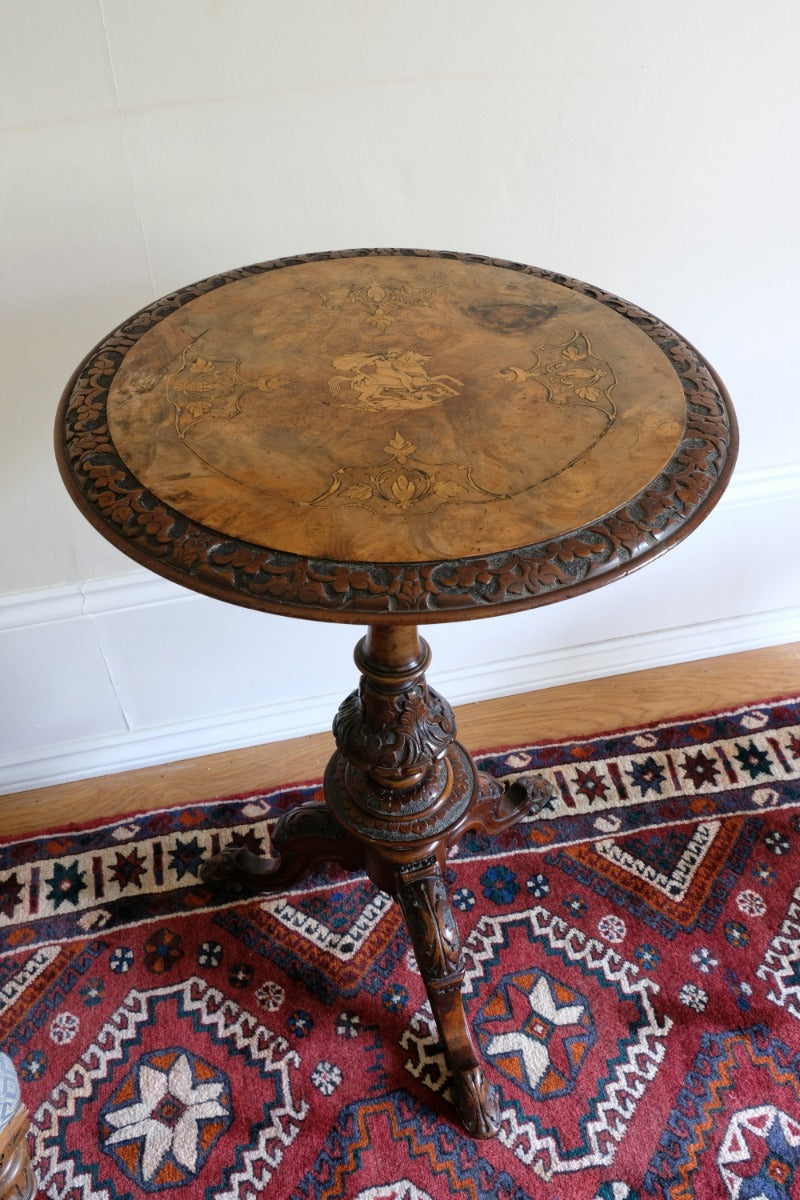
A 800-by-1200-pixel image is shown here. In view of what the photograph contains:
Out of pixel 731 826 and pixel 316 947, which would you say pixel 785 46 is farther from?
pixel 316 947

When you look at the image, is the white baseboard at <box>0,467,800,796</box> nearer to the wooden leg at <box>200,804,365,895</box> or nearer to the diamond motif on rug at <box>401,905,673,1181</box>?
the wooden leg at <box>200,804,365,895</box>

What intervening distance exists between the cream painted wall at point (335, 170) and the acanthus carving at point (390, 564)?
447 millimetres

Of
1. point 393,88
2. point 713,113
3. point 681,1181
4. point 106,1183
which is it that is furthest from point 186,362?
point 681,1181

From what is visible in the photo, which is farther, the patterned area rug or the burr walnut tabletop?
the patterned area rug

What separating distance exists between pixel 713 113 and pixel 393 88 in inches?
18.0

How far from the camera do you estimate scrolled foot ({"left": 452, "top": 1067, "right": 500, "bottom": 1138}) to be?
111 cm

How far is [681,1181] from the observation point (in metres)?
1.08

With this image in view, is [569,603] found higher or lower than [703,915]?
higher

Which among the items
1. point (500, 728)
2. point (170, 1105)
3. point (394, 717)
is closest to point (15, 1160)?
point (170, 1105)

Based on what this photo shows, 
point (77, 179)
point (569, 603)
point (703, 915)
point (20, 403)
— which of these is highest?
point (77, 179)

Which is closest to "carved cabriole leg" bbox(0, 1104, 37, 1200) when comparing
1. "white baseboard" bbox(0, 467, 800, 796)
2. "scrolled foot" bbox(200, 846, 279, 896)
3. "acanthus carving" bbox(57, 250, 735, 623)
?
"scrolled foot" bbox(200, 846, 279, 896)

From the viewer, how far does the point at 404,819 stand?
120 centimetres

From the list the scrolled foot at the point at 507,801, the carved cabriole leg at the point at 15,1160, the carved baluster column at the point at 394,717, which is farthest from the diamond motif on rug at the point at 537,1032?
the carved cabriole leg at the point at 15,1160

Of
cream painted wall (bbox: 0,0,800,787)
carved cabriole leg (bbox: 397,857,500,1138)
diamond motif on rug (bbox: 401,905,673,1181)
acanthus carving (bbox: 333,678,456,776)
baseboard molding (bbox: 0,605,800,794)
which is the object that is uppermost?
cream painted wall (bbox: 0,0,800,787)
